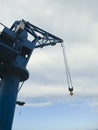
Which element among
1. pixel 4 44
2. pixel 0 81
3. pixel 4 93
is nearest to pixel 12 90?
pixel 4 93

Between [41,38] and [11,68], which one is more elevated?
[41,38]

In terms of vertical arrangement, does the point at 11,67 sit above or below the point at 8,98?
above

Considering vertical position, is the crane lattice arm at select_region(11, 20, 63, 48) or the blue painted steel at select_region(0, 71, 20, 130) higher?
the crane lattice arm at select_region(11, 20, 63, 48)

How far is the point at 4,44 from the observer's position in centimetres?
1823

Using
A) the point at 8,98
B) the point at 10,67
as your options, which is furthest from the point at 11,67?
the point at 8,98

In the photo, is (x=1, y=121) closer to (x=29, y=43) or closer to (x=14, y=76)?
(x=14, y=76)

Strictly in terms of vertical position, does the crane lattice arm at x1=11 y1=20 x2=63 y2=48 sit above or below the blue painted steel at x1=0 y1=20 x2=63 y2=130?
above

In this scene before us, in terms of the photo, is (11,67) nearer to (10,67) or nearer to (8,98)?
(10,67)

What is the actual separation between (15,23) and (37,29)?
3088mm

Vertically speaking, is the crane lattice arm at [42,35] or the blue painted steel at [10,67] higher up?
the crane lattice arm at [42,35]

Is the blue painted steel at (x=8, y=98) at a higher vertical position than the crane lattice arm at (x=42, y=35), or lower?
lower

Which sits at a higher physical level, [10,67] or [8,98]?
[10,67]

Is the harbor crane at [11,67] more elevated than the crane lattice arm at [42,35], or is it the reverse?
the crane lattice arm at [42,35]

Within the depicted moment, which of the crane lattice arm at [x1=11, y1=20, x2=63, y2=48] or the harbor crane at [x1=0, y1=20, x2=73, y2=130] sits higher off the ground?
the crane lattice arm at [x1=11, y1=20, x2=63, y2=48]
